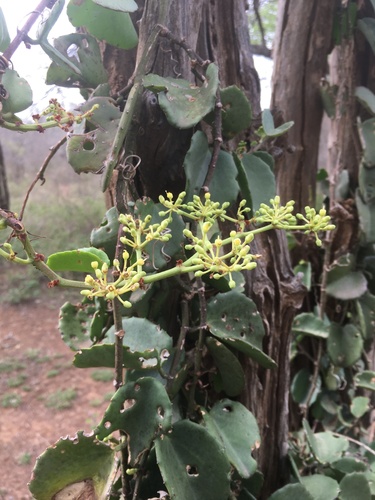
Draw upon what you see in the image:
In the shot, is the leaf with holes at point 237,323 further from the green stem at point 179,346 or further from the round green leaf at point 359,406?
the round green leaf at point 359,406

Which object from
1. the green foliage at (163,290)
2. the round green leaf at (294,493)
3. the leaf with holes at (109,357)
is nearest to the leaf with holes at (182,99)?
the green foliage at (163,290)

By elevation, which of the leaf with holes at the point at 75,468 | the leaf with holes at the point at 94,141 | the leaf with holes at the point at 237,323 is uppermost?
the leaf with holes at the point at 94,141

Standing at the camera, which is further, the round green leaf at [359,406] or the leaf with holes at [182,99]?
the round green leaf at [359,406]

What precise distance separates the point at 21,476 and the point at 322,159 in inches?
97.2

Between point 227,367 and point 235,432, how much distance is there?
7 cm

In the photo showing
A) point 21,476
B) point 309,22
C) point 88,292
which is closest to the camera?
point 88,292

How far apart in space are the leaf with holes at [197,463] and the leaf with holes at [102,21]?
38cm

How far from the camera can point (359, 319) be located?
886 millimetres

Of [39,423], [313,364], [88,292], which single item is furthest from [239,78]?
[39,423]

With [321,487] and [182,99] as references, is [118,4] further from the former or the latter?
[321,487]

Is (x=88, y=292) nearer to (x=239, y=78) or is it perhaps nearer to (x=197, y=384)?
(x=197, y=384)

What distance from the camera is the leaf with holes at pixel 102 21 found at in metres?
0.44

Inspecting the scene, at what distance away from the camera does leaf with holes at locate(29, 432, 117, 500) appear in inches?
15.0

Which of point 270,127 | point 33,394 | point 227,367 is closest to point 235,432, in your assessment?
point 227,367
